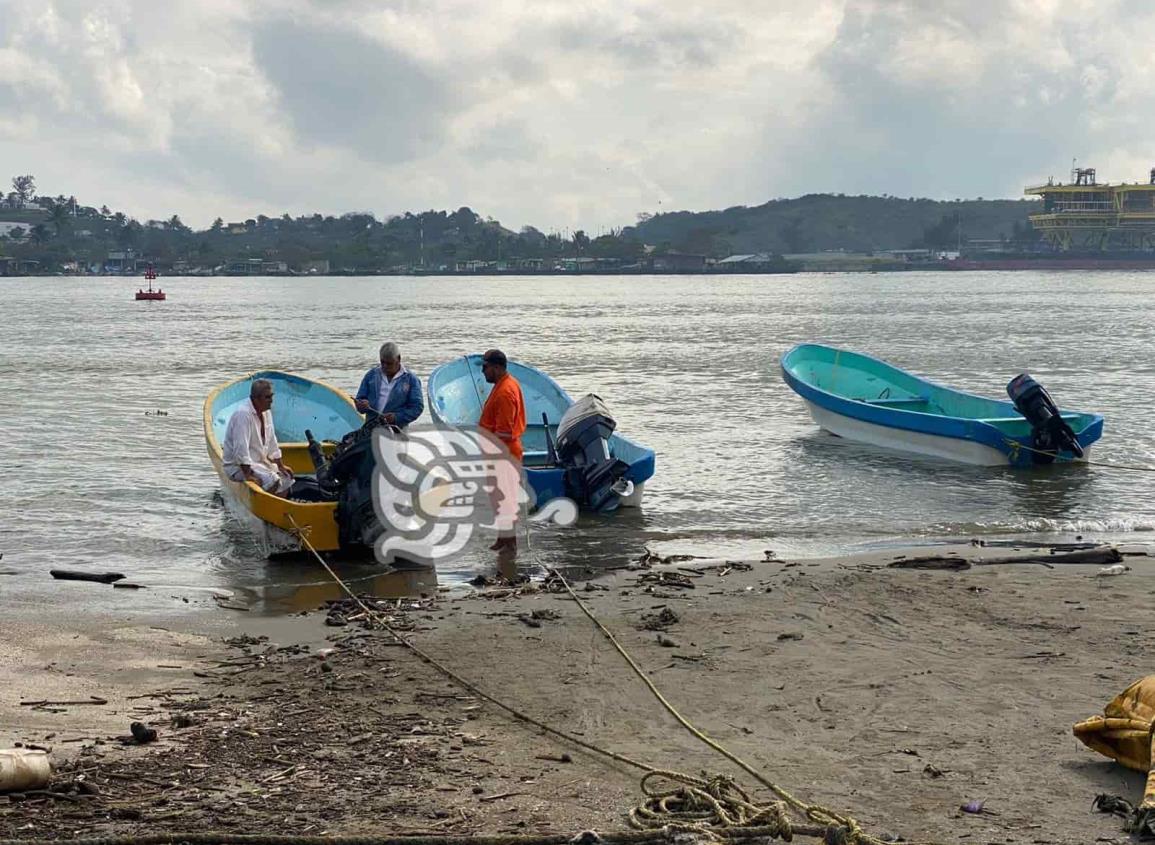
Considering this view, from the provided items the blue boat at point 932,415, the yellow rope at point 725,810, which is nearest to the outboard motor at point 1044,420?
the blue boat at point 932,415

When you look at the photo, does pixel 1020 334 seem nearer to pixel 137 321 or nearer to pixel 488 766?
pixel 137 321

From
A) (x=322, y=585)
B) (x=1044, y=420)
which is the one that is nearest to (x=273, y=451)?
(x=322, y=585)

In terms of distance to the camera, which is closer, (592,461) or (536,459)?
(592,461)

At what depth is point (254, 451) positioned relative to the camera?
11.9 metres

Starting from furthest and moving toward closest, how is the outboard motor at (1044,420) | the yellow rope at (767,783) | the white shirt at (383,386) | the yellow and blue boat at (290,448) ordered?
the outboard motor at (1044,420)
the white shirt at (383,386)
the yellow and blue boat at (290,448)
the yellow rope at (767,783)

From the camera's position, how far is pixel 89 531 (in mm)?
13844

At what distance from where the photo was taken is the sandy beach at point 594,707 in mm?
5594

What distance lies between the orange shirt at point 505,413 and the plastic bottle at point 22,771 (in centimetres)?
669

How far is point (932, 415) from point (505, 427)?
846 centimetres

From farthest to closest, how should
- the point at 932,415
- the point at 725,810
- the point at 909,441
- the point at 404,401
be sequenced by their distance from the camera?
the point at 909,441 < the point at 932,415 < the point at 404,401 < the point at 725,810

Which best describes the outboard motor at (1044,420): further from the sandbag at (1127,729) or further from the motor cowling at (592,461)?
the sandbag at (1127,729)

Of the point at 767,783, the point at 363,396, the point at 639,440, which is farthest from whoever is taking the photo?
the point at 639,440

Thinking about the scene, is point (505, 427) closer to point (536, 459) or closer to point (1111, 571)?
point (536, 459)

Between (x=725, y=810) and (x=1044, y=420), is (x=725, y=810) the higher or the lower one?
the lower one
